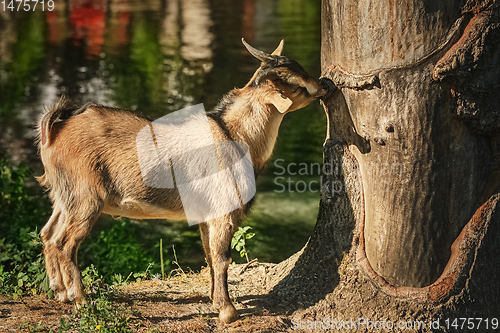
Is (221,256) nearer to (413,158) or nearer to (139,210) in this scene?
(139,210)

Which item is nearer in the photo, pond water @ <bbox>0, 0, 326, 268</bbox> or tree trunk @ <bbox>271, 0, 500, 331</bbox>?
tree trunk @ <bbox>271, 0, 500, 331</bbox>

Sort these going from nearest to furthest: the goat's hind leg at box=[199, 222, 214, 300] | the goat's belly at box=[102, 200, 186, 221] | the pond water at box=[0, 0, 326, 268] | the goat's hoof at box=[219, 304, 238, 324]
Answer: the goat's hoof at box=[219, 304, 238, 324], the goat's belly at box=[102, 200, 186, 221], the goat's hind leg at box=[199, 222, 214, 300], the pond water at box=[0, 0, 326, 268]

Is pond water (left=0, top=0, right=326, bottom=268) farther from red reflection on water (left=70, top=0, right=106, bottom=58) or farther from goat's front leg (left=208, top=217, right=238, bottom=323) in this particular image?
goat's front leg (left=208, top=217, right=238, bottom=323)

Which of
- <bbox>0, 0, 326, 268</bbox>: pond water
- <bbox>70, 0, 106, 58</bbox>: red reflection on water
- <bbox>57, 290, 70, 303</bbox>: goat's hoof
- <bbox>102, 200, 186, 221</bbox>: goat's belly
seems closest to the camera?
<bbox>102, 200, 186, 221</bbox>: goat's belly

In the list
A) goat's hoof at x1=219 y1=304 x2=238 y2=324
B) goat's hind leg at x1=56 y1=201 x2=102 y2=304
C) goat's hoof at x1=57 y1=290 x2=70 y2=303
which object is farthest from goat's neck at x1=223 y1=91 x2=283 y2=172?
goat's hoof at x1=57 y1=290 x2=70 y2=303

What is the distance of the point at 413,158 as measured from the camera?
3.41 meters

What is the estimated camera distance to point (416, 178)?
3.43 m

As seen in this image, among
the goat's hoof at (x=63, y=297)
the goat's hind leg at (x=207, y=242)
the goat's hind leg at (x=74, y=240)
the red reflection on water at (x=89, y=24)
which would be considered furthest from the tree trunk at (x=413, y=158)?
the red reflection on water at (x=89, y=24)

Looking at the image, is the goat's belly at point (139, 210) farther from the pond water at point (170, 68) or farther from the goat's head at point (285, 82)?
the pond water at point (170, 68)

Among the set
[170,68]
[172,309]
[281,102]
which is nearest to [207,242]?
[172,309]

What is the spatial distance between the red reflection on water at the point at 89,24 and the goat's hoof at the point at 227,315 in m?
11.7

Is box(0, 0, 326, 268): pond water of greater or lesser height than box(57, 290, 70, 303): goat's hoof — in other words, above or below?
above

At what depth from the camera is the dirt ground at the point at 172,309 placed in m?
3.66

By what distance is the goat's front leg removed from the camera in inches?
148
